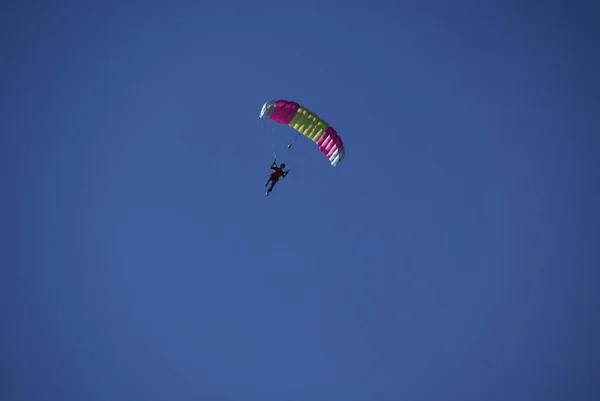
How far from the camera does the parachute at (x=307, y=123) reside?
2244 cm

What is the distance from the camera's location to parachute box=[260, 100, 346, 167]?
883 inches

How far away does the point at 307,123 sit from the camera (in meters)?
23.4

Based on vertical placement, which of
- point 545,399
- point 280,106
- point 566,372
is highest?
point 566,372

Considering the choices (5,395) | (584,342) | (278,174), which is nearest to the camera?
(278,174)

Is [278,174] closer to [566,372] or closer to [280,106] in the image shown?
[280,106]

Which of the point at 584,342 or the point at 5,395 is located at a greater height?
the point at 584,342

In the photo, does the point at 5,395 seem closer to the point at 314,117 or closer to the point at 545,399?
the point at 314,117

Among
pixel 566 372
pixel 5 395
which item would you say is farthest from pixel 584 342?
pixel 5 395

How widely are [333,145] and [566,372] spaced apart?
65.0 meters

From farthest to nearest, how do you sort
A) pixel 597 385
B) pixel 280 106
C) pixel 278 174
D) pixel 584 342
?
1. pixel 584 342
2. pixel 597 385
3. pixel 278 174
4. pixel 280 106

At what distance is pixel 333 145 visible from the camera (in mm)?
23719

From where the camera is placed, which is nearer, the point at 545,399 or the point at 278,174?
the point at 278,174

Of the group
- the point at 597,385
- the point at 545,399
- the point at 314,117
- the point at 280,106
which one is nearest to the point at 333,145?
the point at 314,117

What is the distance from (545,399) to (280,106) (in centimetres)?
6526
